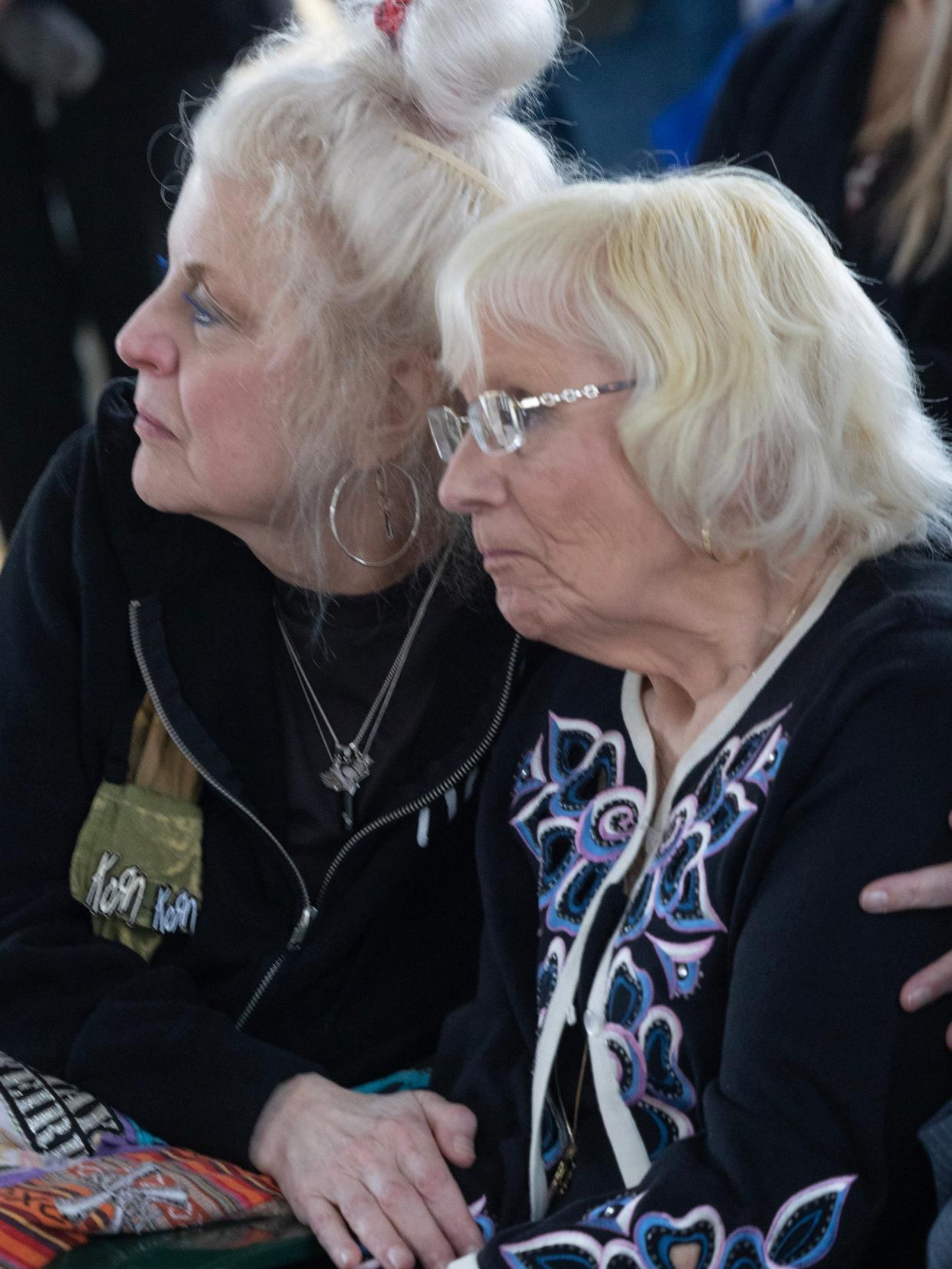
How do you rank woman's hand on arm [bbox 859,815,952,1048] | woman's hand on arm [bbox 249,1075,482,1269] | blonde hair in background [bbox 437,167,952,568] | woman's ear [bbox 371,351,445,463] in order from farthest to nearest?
1. woman's ear [bbox 371,351,445,463]
2. woman's hand on arm [bbox 249,1075,482,1269]
3. blonde hair in background [bbox 437,167,952,568]
4. woman's hand on arm [bbox 859,815,952,1048]

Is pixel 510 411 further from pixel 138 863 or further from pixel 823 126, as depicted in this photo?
pixel 823 126

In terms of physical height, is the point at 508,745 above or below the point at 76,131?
below

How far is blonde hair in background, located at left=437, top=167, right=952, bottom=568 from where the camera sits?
134 cm

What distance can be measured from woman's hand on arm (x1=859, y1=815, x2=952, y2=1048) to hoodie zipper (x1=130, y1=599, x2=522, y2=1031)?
594 mm

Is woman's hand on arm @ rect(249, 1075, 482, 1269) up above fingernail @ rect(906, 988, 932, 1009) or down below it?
below

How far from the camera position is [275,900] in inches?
69.9

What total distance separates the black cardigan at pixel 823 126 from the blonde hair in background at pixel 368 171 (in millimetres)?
626

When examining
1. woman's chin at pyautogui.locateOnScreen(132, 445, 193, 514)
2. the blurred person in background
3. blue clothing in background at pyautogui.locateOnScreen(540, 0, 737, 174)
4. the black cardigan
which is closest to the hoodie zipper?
woman's chin at pyautogui.locateOnScreen(132, 445, 193, 514)

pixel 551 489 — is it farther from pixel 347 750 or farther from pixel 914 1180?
pixel 914 1180

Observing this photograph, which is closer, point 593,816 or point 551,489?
point 551,489

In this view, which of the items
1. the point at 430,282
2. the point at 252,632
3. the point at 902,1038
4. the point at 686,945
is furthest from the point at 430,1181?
the point at 430,282

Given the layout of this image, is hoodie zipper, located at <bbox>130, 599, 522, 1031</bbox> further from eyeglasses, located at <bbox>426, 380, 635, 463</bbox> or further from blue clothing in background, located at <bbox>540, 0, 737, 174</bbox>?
blue clothing in background, located at <bbox>540, 0, 737, 174</bbox>

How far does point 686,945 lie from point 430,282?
76 cm

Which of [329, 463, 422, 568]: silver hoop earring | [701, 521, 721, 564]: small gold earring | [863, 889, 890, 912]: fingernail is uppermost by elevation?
[701, 521, 721, 564]: small gold earring
